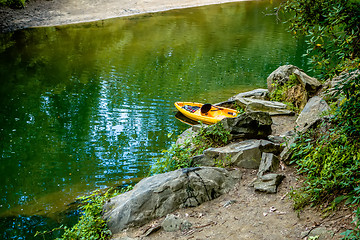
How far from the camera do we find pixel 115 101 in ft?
61.5

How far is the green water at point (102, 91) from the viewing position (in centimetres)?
1193

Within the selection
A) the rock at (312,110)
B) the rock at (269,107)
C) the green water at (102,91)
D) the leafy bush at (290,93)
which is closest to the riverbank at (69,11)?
the green water at (102,91)

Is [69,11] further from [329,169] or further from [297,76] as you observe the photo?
[329,169]

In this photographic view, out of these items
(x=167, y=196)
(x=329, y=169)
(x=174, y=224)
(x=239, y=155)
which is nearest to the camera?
(x=329, y=169)

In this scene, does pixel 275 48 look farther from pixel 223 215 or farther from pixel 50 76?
pixel 223 215

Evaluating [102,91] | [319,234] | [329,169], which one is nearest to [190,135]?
[329,169]

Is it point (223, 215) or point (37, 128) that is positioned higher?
point (223, 215)

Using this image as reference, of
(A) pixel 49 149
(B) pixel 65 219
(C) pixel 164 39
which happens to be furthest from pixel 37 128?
(C) pixel 164 39

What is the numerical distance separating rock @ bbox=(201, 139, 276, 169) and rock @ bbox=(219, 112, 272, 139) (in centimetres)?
60

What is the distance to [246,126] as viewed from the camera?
359 inches

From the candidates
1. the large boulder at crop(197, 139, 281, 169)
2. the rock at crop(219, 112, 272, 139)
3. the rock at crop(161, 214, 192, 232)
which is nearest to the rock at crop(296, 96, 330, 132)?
the rock at crop(219, 112, 272, 139)

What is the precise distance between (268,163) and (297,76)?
6.25m

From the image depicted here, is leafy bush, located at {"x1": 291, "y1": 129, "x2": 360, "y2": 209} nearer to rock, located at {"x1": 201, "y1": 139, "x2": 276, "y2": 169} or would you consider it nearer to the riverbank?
rock, located at {"x1": 201, "y1": 139, "x2": 276, "y2": 169}

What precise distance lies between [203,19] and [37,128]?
27.9 meters
